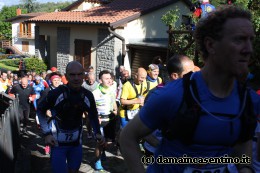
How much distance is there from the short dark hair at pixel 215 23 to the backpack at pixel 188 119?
0.22 meters

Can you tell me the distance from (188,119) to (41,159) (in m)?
6.03

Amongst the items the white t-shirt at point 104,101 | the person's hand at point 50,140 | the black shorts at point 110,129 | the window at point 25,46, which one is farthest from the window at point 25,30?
the person's hand at point 50,140

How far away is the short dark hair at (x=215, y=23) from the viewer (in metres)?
1.76

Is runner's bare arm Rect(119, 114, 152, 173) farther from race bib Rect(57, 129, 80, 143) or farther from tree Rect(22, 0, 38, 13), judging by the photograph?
tree Rect(22, 0, 38, 13)

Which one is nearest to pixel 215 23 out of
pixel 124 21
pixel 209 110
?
pixel 209 110

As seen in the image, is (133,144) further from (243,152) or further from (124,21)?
(124,21)

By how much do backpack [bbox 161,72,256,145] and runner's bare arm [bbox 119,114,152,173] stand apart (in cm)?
13

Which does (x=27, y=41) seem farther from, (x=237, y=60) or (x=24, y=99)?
(x=237, y=60)

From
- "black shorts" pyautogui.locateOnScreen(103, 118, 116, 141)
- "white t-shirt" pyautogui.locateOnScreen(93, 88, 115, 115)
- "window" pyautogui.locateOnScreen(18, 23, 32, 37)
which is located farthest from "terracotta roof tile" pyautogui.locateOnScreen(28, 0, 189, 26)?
"window" pyautogui.locateOnScreen(18, 23, 32, 37)

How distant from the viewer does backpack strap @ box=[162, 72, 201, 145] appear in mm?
1707

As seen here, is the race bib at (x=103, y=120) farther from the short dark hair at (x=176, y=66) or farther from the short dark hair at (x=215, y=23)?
the short dark hair at (x=215, y=23)

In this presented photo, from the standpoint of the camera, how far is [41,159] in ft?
23.5

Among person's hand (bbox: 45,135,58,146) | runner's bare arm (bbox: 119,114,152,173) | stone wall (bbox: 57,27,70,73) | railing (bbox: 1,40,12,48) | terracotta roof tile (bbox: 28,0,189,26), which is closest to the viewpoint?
runner's bare arm (bbox: 119,114,152,173)

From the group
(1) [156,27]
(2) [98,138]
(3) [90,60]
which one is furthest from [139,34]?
(2) [98,138]
